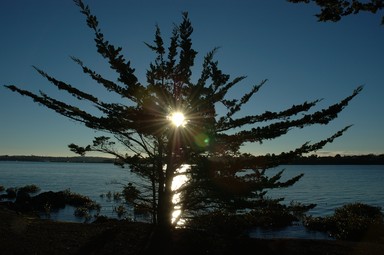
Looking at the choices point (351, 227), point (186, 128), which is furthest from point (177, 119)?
point (351, 227)

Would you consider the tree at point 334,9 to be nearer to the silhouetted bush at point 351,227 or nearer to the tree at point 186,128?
the tree at point 186,128

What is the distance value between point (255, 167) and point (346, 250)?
3.47 meters

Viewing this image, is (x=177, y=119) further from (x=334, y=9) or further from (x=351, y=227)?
(x=351, y=227)

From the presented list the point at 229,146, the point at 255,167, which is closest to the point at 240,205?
the point at 255,167

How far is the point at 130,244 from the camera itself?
1009 cm

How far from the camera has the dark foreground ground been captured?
31.1 ft

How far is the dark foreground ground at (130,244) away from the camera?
9.47 metres

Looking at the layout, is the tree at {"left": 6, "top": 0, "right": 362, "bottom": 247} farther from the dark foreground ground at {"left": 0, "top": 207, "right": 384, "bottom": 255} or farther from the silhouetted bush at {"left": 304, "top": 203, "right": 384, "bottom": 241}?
the silhouetted bush at {"left": 304, "top": 203, "right": 384, "bottom": 241}

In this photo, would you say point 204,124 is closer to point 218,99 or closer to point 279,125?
point 218,99

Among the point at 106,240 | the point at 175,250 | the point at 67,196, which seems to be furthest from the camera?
the point at 67,196

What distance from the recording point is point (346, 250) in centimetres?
997

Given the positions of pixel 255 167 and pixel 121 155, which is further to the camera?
pixel 121 155

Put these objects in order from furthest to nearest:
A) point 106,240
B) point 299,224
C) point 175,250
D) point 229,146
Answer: point 299,224, point 229,146, point 106,240, point 175,250

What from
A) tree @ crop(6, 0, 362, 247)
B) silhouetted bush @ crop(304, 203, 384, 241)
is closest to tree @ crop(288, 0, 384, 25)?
tree @ crop(6, 0, 362, 247)
